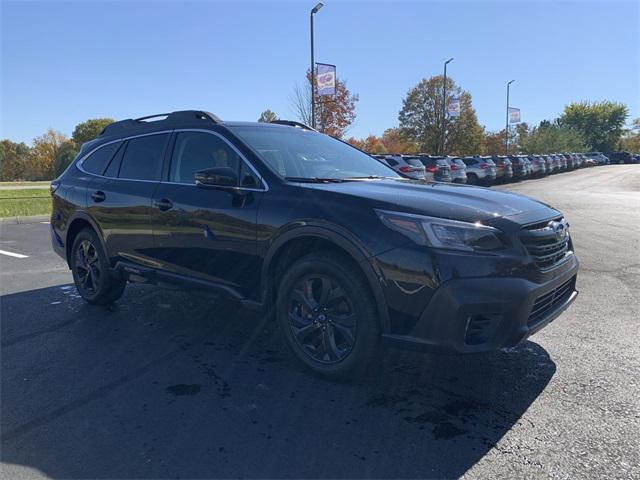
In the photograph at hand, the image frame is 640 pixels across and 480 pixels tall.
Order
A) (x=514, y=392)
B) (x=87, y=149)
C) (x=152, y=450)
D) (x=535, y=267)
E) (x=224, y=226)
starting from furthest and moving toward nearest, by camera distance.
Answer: (x=87, y=149), (x=224, y=226), (x=514, y=392), (x=535, y=267), (x=152, y=450)

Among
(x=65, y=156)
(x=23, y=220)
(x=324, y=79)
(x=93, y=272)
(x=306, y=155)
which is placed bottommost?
(x=23, y=220)

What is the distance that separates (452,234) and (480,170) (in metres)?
26.1

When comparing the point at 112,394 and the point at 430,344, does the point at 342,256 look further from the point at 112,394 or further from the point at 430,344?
Answer: the point at 112,394

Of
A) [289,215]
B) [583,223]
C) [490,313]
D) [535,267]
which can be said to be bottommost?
[583,223]

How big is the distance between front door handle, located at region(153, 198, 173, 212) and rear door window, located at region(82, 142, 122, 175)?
47.6 inches

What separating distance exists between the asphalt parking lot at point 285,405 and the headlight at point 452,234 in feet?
3.31

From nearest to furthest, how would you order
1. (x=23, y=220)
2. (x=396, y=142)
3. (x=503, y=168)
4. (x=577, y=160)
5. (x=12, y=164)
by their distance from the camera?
(x=23, y=220), (x=503, y=168), (x=577, y=160), (x=396, y=142), (x=12, y=164)

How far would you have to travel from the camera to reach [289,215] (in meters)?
3.44

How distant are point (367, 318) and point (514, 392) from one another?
1.10 meters

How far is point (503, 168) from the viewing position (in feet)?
101

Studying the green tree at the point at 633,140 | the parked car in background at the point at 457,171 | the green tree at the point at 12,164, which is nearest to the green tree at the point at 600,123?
the green tree at the point at 633,140

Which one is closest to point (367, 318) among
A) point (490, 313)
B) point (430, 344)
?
point (430, 344)

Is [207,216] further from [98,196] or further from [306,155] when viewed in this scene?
[98,196]

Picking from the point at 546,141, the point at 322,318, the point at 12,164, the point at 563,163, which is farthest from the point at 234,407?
the point at 12,164
